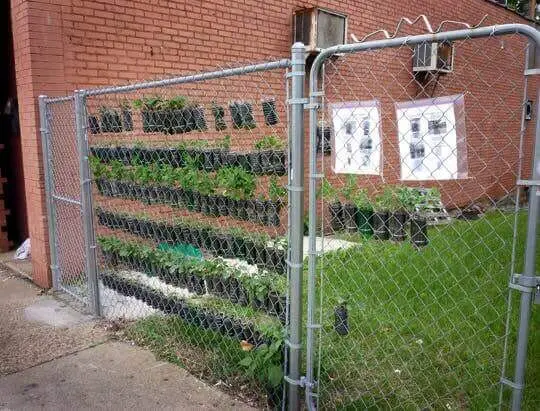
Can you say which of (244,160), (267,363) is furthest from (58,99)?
(267,363)

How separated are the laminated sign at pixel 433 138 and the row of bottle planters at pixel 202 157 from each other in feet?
2.46

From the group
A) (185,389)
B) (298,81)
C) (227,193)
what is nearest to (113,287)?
(185,389)

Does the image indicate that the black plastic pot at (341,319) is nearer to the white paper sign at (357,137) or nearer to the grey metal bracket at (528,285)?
the white paper sign at (357,137)

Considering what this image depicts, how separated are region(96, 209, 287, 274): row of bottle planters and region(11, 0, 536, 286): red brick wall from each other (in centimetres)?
143

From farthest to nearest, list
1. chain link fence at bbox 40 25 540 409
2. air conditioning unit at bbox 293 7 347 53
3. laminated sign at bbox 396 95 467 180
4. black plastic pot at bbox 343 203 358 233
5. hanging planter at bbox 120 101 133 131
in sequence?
air conditioning unit at bbox 293 7 347 53 → hanging planter at bbox 120 101 133 131 → black plastic pot at bbox 343 203 358 233 → chain link fence at bbox 40 25 540 409 → laminated sign at bbox 396 95 467 180

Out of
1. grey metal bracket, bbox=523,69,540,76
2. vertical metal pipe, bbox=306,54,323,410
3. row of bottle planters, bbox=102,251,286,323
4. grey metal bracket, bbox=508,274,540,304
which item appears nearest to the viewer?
grey metal bracket, bbox=523,69,540,76

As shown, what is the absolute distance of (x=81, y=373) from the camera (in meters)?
3.25

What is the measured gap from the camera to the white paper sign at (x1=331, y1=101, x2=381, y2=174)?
2.15 metres

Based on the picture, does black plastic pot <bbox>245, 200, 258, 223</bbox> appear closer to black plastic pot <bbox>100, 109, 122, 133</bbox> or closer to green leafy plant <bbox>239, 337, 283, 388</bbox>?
green leafy plant <bbox>239, 337, 283, 388</bbox>

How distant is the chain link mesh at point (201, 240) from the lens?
2750 millimetres

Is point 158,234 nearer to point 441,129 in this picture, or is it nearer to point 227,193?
point 227,193

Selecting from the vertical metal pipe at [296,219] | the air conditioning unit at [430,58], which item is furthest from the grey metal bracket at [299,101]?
the air conditioning unit at [430,58]

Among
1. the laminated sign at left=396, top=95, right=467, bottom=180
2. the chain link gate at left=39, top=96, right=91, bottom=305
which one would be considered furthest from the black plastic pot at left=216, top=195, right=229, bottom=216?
the chain link gate at left=39, top=96, right=91, bottom=305

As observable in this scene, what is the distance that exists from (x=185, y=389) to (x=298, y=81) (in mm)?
2060
